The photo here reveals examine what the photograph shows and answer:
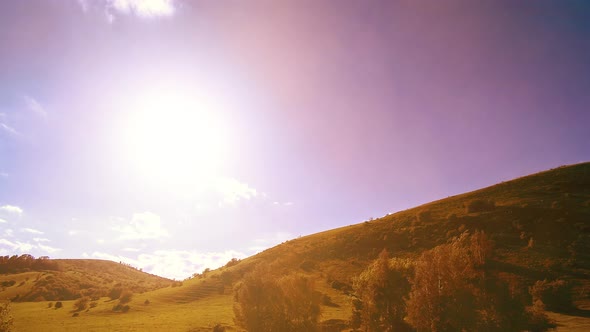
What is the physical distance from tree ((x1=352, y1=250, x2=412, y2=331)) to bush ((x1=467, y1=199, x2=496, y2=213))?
96.1ft

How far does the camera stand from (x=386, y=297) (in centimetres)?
2373

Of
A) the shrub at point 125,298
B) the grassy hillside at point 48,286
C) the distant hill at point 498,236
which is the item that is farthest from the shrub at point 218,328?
the grassy hillside at point 48,286

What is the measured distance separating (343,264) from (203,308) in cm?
2391

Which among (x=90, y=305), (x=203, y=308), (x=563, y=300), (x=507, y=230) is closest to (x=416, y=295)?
(x=563, y=300)

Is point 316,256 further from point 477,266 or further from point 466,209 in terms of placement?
point 477,266

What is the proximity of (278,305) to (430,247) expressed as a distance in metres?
27.0

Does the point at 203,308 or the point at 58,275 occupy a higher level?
the point at 58,275

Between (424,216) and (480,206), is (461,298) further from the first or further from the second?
(424,216)

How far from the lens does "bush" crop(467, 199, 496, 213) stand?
154 ft

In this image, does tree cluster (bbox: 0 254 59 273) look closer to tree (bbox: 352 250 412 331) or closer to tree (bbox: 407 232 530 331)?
tree (bbox: 352 250 412 331)

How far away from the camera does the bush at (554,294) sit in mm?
25234

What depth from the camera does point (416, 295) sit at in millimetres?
20719

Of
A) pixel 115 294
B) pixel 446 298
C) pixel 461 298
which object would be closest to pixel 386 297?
pixel 446 298

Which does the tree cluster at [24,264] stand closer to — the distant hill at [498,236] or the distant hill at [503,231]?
the distant hill at [498,236]
